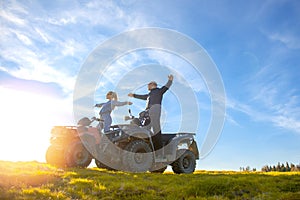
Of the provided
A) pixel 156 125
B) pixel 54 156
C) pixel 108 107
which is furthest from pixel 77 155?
pixel 156 125

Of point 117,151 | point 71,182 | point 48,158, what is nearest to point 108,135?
point 117,151

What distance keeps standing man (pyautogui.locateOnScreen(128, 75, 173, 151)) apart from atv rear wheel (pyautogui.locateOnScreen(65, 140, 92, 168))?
3.16 metres

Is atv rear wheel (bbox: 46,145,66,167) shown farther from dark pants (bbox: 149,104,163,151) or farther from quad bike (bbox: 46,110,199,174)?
dark pants (bbox: 149,104,163,151)

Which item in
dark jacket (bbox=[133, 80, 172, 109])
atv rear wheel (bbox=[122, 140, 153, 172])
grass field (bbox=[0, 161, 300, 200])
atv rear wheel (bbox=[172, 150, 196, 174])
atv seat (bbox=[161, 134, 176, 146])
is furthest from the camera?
atv rear wheel (bbox=[172, 150, 196, 174])

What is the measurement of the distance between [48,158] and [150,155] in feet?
17.1

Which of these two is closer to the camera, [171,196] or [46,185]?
[171,196]

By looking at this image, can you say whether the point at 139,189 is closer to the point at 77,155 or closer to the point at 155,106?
the point at 155,106

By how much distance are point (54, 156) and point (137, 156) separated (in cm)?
446

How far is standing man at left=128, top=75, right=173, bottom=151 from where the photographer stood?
12602mm

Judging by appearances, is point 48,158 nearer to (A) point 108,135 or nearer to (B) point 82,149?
(B) point 82,149

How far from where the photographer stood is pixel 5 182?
760 cm

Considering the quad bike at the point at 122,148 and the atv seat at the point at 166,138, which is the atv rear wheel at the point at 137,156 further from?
the atv seat at the point at 166,138

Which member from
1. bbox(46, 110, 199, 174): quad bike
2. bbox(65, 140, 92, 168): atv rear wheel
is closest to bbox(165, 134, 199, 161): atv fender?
bbox(46, 110, 199, 174): quad bike

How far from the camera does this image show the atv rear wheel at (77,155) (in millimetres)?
12586
